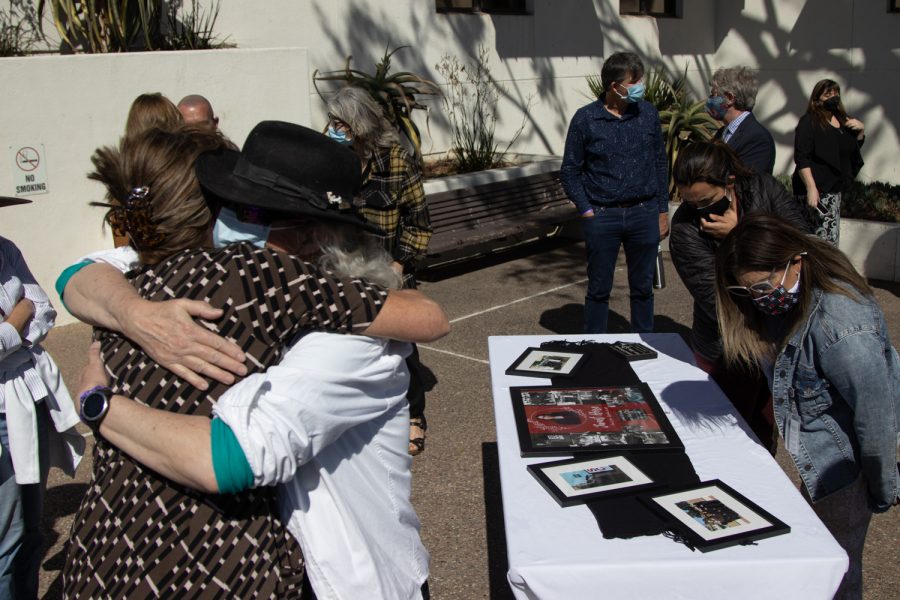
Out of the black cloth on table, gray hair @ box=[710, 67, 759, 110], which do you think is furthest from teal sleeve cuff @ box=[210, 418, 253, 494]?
gray hair @ box=[710, 67, 759, 110]

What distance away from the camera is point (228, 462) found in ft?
4.62

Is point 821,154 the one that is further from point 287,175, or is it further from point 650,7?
point 650,7

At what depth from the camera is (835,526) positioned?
2.58m

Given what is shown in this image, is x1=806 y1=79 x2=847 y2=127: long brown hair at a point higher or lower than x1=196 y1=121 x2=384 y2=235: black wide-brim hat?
lower

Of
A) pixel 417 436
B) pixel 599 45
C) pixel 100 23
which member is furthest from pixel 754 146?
pixel 599 45

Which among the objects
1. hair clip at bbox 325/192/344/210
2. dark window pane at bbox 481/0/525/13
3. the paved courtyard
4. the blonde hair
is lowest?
the paved courtyard

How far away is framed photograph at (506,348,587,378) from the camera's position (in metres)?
3.19

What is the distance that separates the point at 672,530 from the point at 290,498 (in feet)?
3.42

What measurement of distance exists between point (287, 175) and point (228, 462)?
1.94 ft

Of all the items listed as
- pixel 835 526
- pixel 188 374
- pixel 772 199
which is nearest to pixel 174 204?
pixel 188 374

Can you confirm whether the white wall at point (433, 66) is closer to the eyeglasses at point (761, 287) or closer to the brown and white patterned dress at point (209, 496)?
the brown and white patterned dress at point (209, 496)

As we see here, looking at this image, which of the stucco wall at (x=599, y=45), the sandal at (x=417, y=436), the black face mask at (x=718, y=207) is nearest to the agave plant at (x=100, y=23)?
the stucco wall at (x=599, y=45)

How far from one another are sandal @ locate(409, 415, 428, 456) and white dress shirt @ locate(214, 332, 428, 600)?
2.66 metres

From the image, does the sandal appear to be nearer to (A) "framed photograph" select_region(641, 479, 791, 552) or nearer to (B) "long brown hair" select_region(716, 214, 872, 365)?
(B) "long brown hair" select_region(716, 214, 872, 365)
